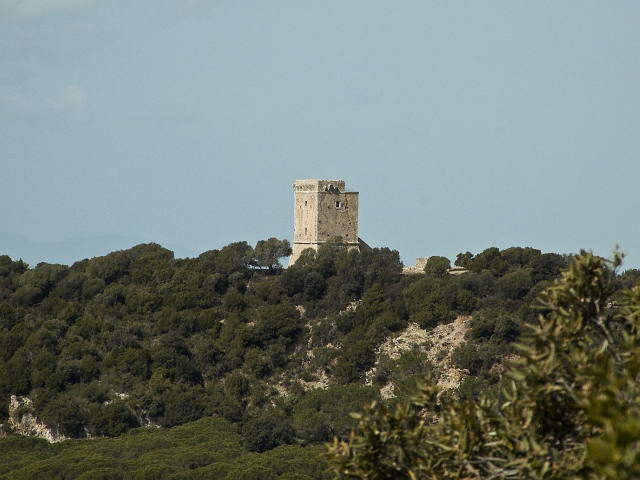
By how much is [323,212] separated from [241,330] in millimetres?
5440

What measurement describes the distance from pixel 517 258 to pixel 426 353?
863 cm

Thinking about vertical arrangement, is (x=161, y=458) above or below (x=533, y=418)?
below

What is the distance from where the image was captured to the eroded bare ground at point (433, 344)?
42.4 m

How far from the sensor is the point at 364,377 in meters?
43.8

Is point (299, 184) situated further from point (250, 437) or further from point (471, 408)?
point (471, 408)

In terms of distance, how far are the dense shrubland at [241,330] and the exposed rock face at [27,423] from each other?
27cm

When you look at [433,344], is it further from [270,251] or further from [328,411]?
[270,251]

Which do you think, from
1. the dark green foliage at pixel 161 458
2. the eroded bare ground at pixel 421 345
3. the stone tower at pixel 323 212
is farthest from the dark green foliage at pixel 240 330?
the dark green foliage at pixel 161 458

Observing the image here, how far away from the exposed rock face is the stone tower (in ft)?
41.4

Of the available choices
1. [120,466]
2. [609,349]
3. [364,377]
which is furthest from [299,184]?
[609,349]

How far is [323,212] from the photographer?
158 ft

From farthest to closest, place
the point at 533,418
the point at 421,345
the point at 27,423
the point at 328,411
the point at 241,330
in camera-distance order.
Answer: the point at 241,330 → the point at 421,345 → the point at 27,423 → the point at 328,411 → the point at 533,418

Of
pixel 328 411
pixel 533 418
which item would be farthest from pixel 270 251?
pixel 533 418

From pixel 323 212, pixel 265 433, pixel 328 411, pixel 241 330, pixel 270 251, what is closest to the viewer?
pixel 265 433
